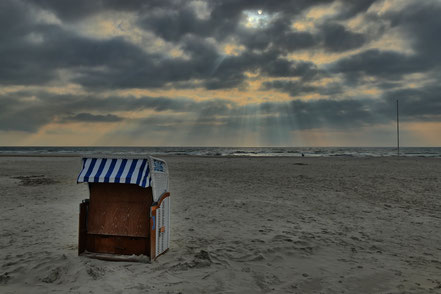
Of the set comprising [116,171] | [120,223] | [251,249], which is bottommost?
[251,249]

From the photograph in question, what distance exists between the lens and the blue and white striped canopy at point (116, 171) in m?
4.53

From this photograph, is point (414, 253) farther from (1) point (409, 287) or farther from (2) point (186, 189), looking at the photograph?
(2) point (186, 189)

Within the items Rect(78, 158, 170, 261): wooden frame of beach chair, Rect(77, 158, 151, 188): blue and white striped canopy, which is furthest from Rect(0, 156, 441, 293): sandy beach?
Rect(77, 158, 151, 188): blue and white striped canopy

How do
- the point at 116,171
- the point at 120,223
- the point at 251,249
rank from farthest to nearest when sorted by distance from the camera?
the point at 251,249 → the point at 120,223 → the point at 116,171

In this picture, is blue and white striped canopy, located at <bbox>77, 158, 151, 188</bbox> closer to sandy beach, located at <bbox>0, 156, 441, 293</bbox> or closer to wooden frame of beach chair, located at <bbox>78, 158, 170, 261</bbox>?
wooden frame of beach chair, located at <bbox>78, 158, 170, 261</bbox>

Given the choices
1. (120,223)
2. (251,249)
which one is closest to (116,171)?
(120,223)

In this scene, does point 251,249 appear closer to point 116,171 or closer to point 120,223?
point 120,223

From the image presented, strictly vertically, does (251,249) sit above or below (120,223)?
below

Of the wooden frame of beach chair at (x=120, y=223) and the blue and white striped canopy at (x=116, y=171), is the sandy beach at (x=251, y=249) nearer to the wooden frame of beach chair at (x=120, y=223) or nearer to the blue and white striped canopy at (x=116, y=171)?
the wooden frame of beach chair at (x=120, y=223)

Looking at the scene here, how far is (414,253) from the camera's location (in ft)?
17.7

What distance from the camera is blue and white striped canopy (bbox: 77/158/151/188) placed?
4.53m

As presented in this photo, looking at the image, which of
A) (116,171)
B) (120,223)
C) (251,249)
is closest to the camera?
(116,171)

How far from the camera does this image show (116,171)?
4680 millimetres

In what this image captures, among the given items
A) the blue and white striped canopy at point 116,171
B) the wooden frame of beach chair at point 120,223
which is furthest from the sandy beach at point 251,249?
the blue and white striped canopy at point 116,171
